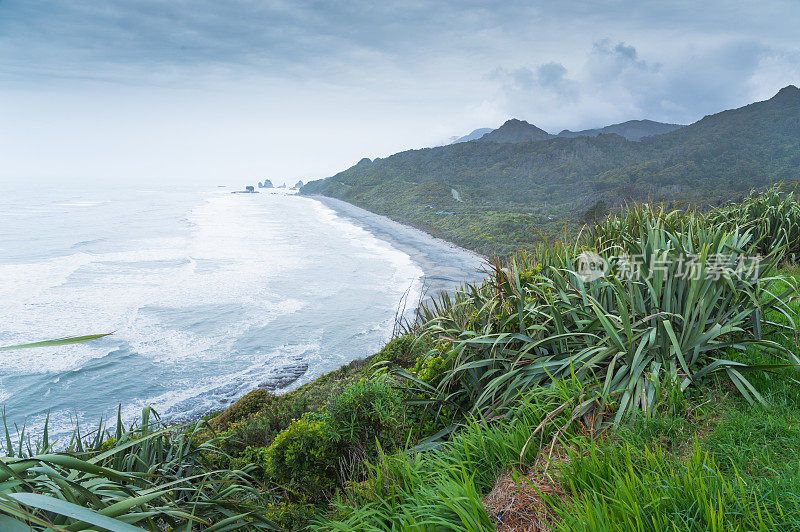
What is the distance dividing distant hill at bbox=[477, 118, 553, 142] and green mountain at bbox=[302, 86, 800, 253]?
161ft

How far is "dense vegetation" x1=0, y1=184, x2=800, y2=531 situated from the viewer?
60.7 inches

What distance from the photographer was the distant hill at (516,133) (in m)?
177

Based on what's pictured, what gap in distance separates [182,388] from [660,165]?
88.9 m

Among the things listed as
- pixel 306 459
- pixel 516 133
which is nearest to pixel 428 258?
pixel 306 459

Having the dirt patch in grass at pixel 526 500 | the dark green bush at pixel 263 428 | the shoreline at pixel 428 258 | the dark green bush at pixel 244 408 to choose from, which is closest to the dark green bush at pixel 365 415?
the dirt patch in grass at pixel 526 500

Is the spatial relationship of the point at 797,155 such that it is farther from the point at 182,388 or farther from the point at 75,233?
the point at 75,233

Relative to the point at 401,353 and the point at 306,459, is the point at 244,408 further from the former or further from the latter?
the point at 306,459

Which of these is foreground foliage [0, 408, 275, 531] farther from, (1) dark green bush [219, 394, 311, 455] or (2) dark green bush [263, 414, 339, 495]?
(1) dark green bush [219, 394, 311, 455]

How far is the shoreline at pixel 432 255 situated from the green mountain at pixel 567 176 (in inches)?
136

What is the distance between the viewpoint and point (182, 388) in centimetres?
1430

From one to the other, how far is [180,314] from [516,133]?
7061 inches

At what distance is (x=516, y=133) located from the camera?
179625 mm

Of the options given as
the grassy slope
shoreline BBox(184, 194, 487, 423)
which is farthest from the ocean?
the grassy slope

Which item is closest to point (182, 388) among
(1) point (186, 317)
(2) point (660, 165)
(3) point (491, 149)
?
(1) point (186, 317)
